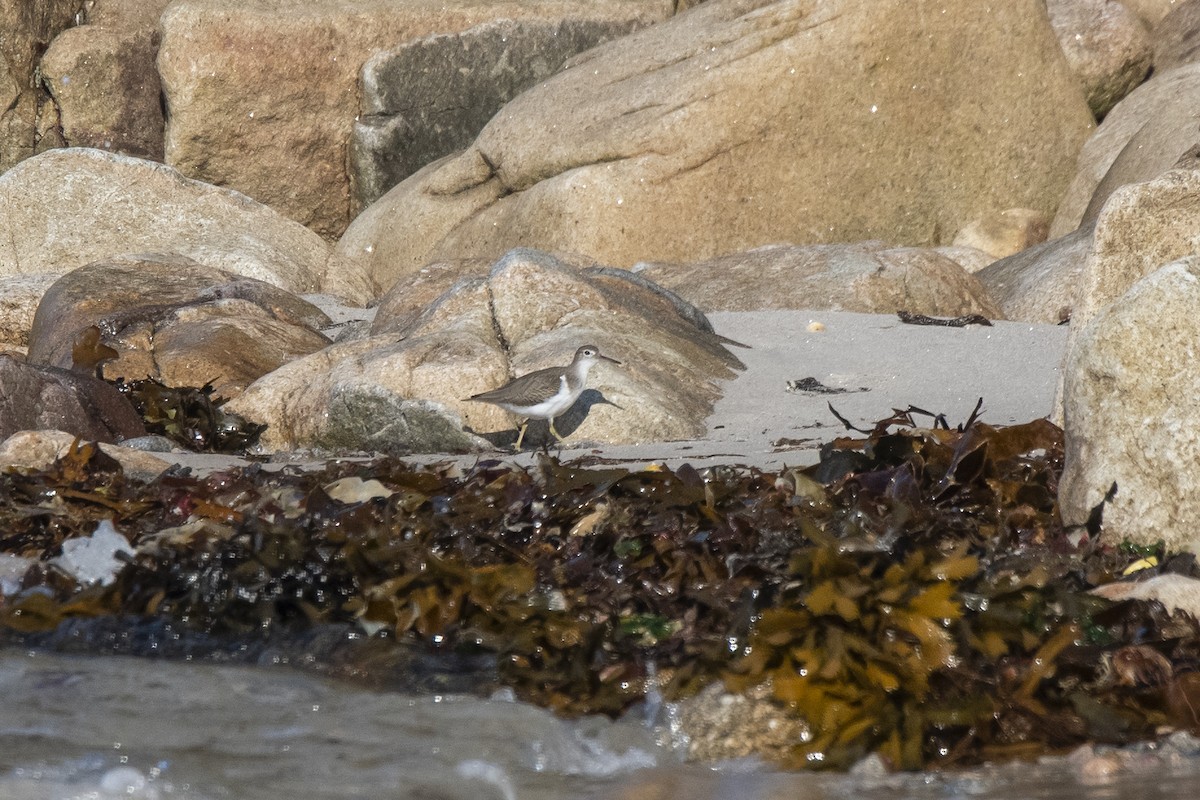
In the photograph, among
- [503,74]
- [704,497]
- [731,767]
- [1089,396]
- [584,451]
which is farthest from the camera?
[503,74]

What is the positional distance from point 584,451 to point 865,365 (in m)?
2.29

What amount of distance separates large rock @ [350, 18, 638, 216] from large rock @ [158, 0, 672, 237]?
0.21 meters

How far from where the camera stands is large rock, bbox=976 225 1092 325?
10242mm

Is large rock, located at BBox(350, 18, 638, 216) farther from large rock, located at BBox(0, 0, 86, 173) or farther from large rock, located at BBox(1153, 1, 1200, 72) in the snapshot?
large rock, located at BBox(1153, 1, 1200, 72)

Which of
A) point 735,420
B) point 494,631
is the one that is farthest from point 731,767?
point 735,420

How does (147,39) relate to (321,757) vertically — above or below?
above

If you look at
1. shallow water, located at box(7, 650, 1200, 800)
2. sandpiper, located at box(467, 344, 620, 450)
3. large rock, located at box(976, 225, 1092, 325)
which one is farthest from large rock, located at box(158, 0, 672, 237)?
shallow water, located at box(7, 650, 1200, 800)

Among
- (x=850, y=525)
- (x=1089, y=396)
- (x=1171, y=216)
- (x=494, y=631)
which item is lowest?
(x=494, y=631)

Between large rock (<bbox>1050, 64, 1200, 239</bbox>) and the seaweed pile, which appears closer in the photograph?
the seaweed pile

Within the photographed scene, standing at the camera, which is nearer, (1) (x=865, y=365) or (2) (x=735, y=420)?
(2) (x=735, y=420)

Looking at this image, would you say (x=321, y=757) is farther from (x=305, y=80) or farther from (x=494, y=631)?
(x=305, y=80)

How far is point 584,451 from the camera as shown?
6.96 metres

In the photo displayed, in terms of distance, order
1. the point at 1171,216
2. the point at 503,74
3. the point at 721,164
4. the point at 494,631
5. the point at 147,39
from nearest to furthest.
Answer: the point at 494,631
the point at 1171,216
the point at 721,164
the point at 503,74
the point at 147,39

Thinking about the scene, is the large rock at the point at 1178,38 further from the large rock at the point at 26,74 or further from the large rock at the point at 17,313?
the large rock at the point at 26,74
